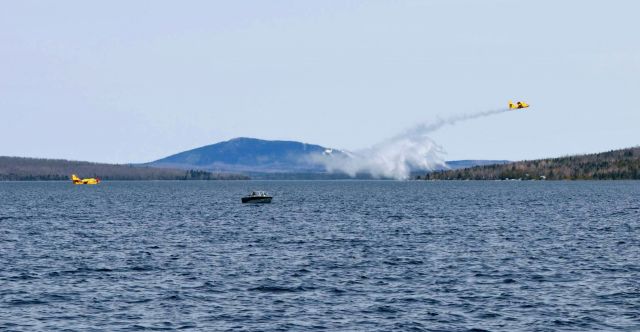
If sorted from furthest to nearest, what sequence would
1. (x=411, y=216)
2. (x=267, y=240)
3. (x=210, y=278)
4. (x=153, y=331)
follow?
(x=411, y=216) → (x=267, y=240) → (x=210, y=278) → (x=153, y=331)

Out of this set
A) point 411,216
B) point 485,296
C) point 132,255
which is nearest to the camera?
point 485,296

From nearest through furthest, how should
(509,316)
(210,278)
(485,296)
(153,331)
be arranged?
(153,331) < (509,316) < (485,296) < (210,278)

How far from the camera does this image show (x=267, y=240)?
97625 mm

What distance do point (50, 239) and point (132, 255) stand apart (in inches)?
955

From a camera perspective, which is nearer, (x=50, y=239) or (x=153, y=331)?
(x=153, y=331)

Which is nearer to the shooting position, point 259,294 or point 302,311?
point 302,311

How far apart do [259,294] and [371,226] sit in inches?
2616

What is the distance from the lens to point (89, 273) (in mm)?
67000

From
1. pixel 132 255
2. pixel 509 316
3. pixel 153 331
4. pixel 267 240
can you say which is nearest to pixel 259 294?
pixel 153 331

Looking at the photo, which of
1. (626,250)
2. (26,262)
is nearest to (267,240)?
A: (26,262)

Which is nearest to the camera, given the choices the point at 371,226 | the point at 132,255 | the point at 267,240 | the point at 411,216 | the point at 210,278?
the point at 210,278

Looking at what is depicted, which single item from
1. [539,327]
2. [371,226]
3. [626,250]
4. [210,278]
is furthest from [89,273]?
[371,226]

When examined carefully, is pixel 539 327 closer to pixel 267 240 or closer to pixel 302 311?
pixel 302 311

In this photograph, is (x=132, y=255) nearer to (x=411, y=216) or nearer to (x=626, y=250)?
(x=626, y=250)
